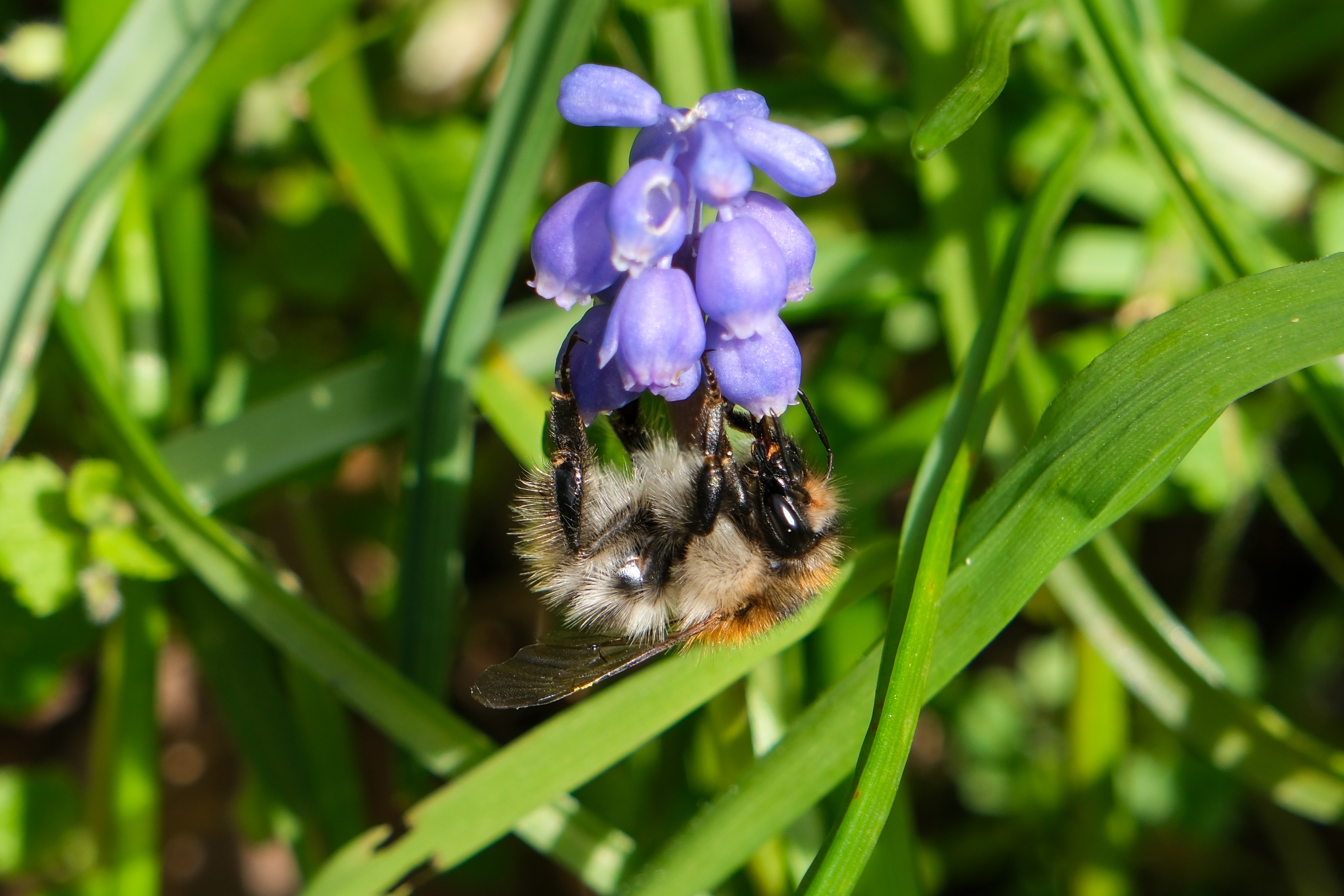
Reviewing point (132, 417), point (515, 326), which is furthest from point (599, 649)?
point (132, 417)

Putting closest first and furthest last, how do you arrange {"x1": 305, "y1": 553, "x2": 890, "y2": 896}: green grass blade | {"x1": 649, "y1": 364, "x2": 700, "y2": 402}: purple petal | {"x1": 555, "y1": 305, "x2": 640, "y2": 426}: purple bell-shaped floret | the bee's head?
{"x1": 649, "y1": 364, "x2": 700, "y2": 402}: purple petal < {"x1": 555, "y1": 305, "x2": 640, "y2": 426}: purple bell-shaped floret < the bee's head < {"x1": 305, "y1": 553, "x2": 890, "y2": 896}: green grass blade

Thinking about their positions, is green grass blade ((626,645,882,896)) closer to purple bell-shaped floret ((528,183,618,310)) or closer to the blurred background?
the blurred background

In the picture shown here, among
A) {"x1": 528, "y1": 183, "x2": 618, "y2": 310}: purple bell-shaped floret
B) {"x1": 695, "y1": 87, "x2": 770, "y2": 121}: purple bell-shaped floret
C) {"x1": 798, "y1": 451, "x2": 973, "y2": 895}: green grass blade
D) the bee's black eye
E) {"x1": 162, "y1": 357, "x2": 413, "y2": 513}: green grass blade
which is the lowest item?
{"x1": 798, "y1": 451, "x2": 973, "y2": 895}: green grass blade

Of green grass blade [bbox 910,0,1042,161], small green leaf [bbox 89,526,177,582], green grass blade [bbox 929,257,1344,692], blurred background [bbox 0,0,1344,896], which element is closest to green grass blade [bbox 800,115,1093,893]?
green grass blade [bbox 929,257,1344,692]

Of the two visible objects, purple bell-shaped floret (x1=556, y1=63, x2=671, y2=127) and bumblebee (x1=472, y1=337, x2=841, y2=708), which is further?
bumblebee (x1=472, y1=337, x2=841, y2=708)

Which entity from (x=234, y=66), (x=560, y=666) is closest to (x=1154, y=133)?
(x=560, y=666)

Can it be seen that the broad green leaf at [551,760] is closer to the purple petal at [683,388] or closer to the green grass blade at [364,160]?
the purple petal at [683,388]

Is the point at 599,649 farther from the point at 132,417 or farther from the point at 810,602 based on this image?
the point at 132,417

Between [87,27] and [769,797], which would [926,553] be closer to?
[769,797]
